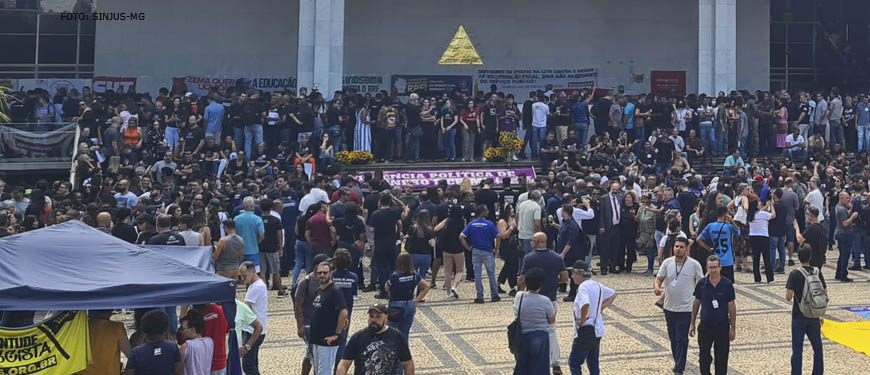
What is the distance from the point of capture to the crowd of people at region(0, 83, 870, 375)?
9.41 meters

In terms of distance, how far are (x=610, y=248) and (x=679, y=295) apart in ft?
20.5

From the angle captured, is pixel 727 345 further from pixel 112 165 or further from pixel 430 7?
pixel 430 7

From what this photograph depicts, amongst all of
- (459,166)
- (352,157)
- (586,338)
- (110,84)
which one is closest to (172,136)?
(352,157)

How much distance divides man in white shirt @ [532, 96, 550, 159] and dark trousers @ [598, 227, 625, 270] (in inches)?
295

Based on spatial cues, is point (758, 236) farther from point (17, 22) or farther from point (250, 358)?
point (17, 22)

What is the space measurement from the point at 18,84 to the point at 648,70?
19.3 metres

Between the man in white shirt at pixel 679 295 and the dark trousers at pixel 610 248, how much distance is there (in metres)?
5.79

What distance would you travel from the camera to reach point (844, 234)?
16.1 meters

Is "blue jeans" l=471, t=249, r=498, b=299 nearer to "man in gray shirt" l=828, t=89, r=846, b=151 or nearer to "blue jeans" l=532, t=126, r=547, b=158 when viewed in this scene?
"blue jeans" l=532, t=126, r=547, b=158

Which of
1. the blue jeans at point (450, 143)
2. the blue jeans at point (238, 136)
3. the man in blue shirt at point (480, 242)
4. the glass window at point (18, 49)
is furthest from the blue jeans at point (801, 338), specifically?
the glass window at point (18, 49)

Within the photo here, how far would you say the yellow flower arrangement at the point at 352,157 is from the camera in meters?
22.4

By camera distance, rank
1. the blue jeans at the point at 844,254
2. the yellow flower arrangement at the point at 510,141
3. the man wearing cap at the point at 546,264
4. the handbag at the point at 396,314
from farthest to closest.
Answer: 1. the yellow flower arrangement at the point at 510,141
2. the blue jeans at the point at 844,254
3. the man wearing cap at the point at 546,264
4. the handbag at the point at 396,314

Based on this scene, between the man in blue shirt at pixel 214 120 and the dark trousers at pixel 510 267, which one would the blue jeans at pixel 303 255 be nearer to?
the dark trousers at pixel 510 267

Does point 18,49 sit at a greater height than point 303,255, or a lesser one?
greater
